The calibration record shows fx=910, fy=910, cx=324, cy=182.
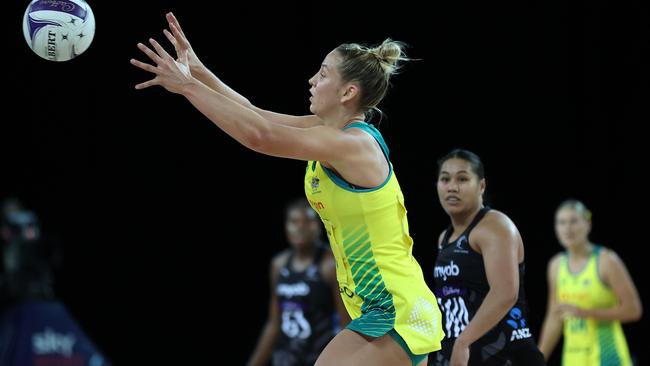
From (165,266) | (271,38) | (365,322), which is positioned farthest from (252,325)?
(365,322)

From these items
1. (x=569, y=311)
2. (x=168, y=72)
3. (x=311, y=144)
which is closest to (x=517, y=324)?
(x=311, y=144)

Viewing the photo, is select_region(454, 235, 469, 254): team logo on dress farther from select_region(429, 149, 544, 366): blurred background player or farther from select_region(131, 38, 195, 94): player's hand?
select_region(131, 38, 195, 94): player's hand

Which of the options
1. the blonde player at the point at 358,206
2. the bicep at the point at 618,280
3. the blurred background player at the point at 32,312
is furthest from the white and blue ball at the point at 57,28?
the bicep at the point at 618,280

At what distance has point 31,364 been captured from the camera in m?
6.06

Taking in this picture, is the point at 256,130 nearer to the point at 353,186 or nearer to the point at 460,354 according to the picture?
the point at 353,186

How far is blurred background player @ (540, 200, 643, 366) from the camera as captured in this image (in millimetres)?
5965

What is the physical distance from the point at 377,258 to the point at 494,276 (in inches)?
38.2

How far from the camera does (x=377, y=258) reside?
2.90 metres

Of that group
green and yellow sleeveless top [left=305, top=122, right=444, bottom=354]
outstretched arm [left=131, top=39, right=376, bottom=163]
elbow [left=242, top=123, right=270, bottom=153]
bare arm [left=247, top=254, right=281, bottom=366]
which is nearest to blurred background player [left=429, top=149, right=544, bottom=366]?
green and yellow sleeveless top [left=305, top=122, right=444, bottom=354]

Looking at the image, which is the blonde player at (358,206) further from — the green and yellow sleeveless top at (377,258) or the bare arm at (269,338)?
the bare arm at (269,338)

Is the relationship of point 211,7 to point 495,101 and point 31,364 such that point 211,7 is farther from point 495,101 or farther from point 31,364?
point 31,364

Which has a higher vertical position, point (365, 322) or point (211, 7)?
point (211, 7)

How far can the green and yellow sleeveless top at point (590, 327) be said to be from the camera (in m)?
6.00

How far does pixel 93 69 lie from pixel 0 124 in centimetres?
100
